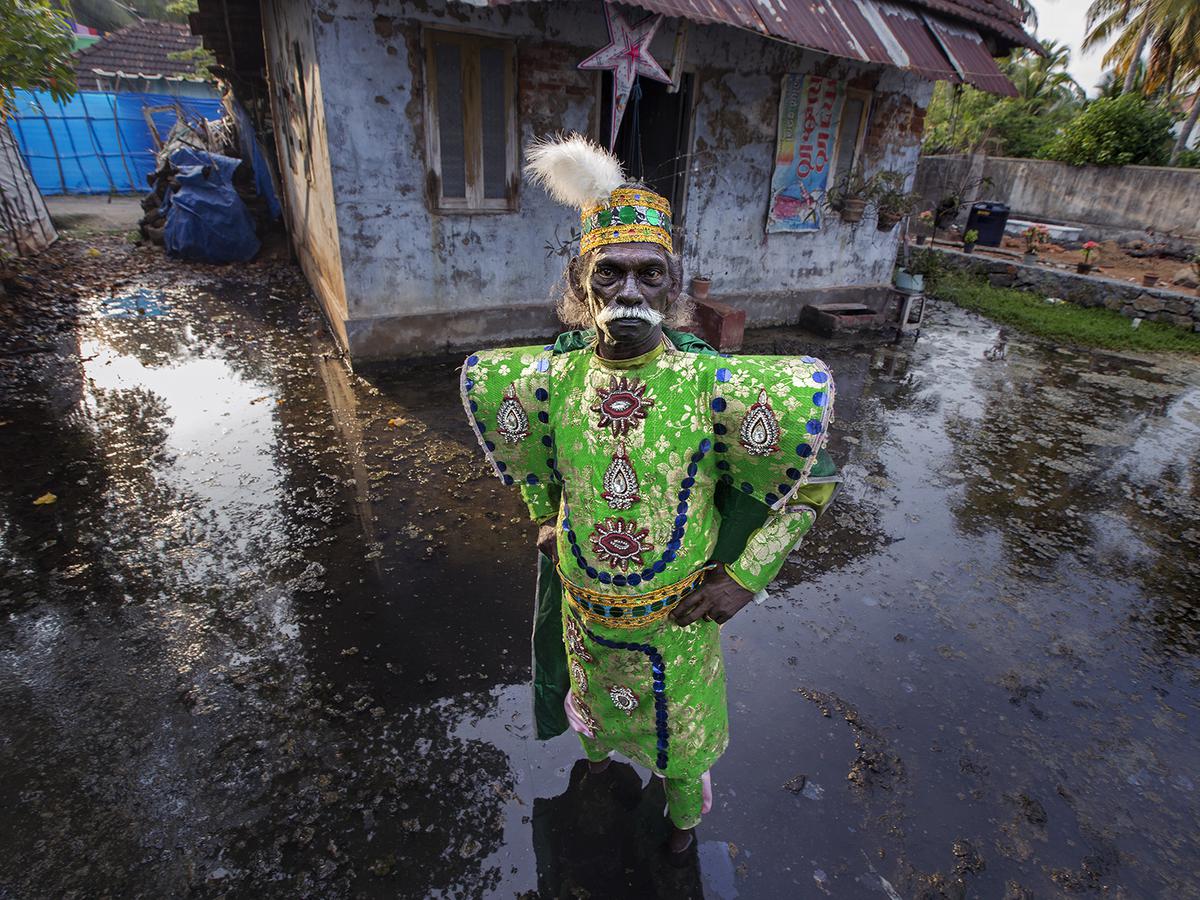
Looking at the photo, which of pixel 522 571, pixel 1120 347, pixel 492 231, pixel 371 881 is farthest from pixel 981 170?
pixel 371 881

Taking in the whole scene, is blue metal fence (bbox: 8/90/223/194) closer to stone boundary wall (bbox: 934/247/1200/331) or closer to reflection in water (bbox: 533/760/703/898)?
stone boundary wall (bbox: 934/247/1200/331)

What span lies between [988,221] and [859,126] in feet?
24.8

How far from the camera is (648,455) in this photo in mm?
1634

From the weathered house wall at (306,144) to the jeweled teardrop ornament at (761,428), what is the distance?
5.48 meters

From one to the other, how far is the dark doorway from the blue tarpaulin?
265 inches

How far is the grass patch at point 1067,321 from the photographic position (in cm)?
880

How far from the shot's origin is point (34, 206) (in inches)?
406

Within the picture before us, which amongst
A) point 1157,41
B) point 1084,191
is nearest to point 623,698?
point 1084,191

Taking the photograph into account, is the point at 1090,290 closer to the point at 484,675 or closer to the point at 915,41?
the point at 915,41

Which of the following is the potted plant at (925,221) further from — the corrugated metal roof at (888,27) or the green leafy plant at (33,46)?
the green leafy plant at (33,46)

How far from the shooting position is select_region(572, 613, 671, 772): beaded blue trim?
1.81 meters

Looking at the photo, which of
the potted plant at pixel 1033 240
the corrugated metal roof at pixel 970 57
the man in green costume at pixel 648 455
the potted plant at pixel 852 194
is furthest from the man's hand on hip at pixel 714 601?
the potted plant at pixel 1033 240

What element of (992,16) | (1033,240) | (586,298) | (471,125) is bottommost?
(1033,240)

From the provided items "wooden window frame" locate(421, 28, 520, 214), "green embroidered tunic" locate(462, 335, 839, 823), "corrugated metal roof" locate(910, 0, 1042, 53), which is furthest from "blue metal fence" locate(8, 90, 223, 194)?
"green embroidered tunic" locate(462, 335, 839, 823)
